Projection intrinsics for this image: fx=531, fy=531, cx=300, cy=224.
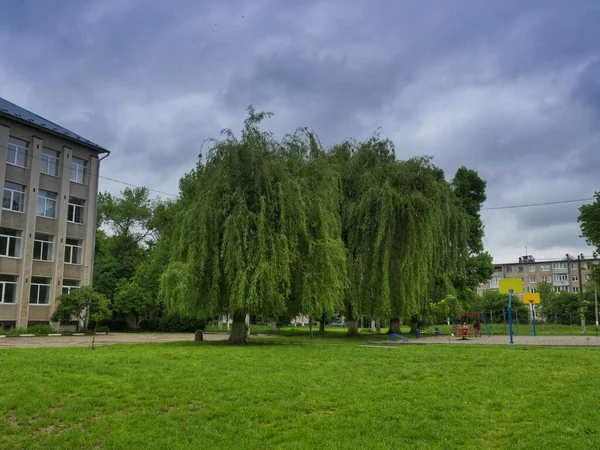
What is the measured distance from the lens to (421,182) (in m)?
30.8

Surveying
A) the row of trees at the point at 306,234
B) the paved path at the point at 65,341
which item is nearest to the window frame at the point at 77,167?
the paved path at the point at 65,341

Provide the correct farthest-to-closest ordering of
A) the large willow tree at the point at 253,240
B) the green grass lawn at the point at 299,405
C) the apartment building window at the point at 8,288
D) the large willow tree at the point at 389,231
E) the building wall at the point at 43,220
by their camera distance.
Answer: the building wall at the point at 43,220 < the apartment building window at the point at 8,288 < the large willow tree at the point at 389,231 < the large willow tree at the point at 253,240 < the green grass lawn at the point at 299,405

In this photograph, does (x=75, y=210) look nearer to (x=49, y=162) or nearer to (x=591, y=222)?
(x=49, y=162)

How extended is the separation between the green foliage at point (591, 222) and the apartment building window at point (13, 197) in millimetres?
49422

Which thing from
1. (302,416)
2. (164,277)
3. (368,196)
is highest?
(368,196)

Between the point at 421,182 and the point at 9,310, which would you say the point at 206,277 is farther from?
the point at 9,310

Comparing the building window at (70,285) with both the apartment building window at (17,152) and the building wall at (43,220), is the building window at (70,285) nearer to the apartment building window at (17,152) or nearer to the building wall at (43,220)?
the building wall at (43,220)

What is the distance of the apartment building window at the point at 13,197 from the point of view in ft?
127

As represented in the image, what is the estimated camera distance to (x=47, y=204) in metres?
41.8

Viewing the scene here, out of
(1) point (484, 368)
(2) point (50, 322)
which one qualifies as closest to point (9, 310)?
(2) point (50, 322)

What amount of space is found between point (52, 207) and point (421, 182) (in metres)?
29.1

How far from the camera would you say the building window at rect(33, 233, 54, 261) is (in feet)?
134

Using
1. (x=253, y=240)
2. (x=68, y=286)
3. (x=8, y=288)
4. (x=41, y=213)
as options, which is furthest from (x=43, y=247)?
(x=253, y=240)

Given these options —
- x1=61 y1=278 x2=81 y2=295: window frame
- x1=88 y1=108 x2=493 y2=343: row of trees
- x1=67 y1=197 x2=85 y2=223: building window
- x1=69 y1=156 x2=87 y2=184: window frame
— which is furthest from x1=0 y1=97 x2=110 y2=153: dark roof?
x1=88 y1=108 x2=493 y2=343: row of trees
